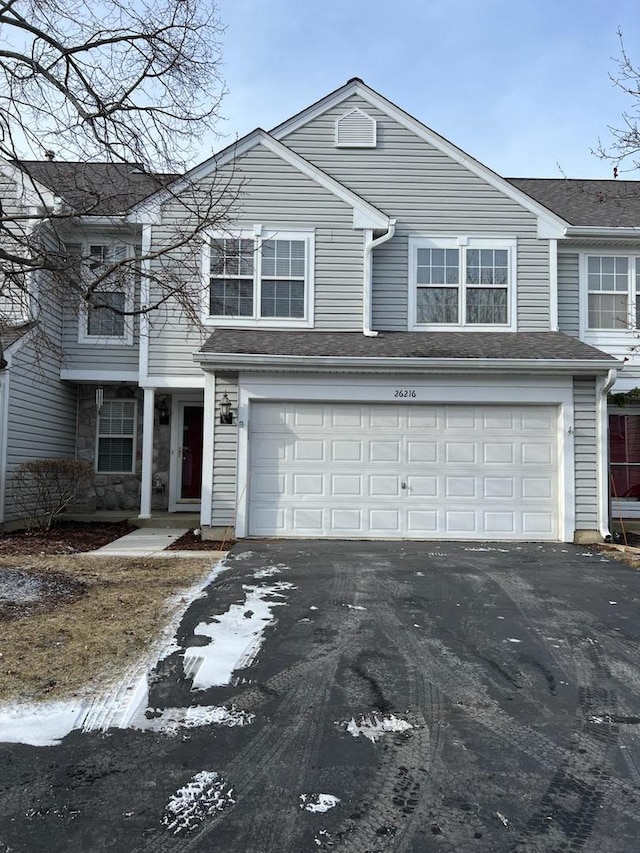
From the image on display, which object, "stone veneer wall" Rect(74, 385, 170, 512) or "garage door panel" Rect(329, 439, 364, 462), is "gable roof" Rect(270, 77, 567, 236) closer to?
"garage door panel" Rect(329, 439, 364, 462)

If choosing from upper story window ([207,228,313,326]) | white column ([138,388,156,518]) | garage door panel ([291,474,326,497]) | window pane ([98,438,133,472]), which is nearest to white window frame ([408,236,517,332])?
upper story window ([207,228,313,326])

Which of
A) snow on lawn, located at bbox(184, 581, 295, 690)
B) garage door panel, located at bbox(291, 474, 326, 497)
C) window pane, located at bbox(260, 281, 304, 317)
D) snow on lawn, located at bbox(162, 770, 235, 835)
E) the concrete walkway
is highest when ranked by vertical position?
window pane, located at bbox(260, 281, 304, 317)

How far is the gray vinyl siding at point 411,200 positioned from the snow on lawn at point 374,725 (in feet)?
28.7

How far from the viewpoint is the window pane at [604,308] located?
12078 millimetres

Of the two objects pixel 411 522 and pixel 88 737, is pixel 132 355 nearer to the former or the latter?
pixel 411 522

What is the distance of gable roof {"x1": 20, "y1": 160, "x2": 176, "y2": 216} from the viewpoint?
7.14m

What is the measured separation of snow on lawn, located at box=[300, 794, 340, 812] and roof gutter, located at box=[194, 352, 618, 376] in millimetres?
7176

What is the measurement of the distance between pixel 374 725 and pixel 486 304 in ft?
31.1

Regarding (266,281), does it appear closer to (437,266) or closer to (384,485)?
(437,266)

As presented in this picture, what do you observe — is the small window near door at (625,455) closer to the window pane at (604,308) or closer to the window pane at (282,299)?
the window pane at (604,308)

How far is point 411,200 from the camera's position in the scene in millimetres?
11742

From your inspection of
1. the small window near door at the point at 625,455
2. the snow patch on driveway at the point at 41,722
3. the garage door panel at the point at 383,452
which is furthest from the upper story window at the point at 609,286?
the snow patch on driveway at the point at 41,722

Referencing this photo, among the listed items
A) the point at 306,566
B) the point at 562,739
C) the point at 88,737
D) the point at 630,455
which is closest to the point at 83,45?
the point at 306,566

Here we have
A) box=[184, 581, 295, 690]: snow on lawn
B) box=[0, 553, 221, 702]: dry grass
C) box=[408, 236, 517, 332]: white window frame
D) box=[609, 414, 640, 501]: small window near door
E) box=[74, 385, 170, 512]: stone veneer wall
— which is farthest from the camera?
box=[609, 414, 640, 501]: small window near door
